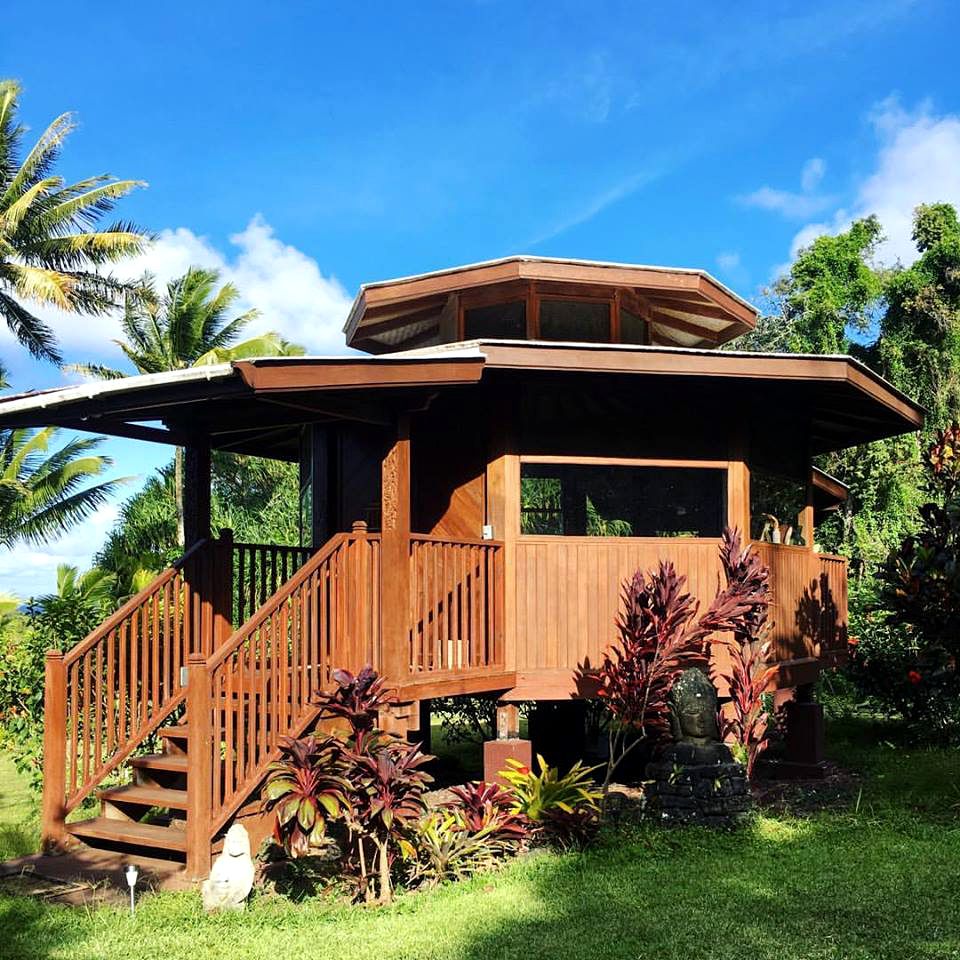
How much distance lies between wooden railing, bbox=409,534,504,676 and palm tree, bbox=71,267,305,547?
19572 millimetres

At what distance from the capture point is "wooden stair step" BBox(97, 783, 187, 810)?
25.0ft

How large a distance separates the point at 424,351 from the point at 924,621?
497cm

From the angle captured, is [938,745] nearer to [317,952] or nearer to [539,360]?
[539,360]

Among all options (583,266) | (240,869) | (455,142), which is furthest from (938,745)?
(455,142)

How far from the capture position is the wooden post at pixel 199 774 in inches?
275

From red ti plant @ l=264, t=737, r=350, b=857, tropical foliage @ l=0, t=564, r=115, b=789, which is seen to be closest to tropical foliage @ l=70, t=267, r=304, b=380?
tropical foliage @ l=0, t=564, r=115, b=789

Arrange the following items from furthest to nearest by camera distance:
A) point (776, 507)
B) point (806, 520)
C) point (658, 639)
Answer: point (806, 520), point (776, 507), point (658, 639)

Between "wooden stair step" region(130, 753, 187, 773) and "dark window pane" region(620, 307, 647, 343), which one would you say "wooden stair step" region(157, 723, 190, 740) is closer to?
"wooden stair step" region(130, 753, 187, 773)

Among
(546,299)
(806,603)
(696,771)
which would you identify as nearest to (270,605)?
(696,771)

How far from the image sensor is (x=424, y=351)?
962 centimetres

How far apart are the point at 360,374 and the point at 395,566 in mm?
1441

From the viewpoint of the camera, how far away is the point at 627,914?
611 centimetres

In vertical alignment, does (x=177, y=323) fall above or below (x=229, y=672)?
above

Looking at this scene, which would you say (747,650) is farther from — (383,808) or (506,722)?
(383,808)
